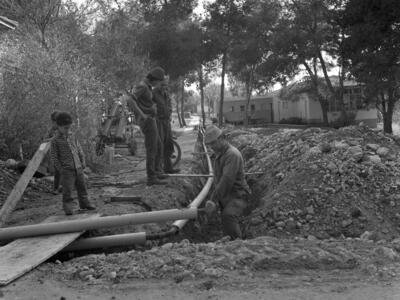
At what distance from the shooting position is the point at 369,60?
22.6 m

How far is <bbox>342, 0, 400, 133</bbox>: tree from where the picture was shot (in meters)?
21.8

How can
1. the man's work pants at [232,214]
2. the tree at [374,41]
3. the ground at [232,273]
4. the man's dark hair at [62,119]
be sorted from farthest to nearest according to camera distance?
the tree at [374,41]
the man's dark hair at [62,119]
the man's work pants at [232,214]
the ground at [232,273]

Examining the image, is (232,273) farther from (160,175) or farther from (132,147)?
(132,147)

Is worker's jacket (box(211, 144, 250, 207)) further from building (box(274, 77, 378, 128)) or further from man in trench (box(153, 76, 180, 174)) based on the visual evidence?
building (box(274, 77, 378, 128))

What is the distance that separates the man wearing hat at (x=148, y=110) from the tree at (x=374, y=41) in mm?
15514

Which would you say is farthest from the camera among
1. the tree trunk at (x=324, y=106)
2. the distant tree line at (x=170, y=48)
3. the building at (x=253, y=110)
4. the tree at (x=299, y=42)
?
the building at (x=253, y=110)

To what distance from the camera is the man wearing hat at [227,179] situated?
6371 millimetres

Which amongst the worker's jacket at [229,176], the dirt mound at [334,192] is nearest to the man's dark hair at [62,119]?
the worker's jacket at [229,176]

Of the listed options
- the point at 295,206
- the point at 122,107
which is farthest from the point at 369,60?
the point at 295,206

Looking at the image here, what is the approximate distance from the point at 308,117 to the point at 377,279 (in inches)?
1662

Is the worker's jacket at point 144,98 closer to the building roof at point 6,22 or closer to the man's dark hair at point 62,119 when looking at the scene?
the man's dark hair at point 62,119

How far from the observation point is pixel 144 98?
895 cm

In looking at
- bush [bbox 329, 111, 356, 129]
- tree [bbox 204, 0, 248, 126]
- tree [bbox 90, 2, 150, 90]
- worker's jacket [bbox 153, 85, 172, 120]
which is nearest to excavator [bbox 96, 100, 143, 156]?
worker's jacket [bbox 153, 85, 172, 120]

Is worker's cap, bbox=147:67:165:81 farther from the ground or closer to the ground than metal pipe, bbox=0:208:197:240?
farther from the ground
